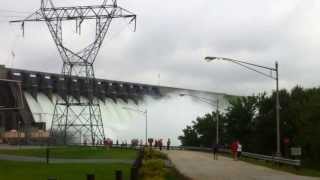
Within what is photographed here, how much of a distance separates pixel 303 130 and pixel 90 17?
3178 centimetres

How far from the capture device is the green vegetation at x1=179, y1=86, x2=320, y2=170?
87906 mm

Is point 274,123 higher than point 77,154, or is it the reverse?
point 274,123

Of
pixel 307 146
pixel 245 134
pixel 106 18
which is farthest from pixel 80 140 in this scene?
pixel 307 146

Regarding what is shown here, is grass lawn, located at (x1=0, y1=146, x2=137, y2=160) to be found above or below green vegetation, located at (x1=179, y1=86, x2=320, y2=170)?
below

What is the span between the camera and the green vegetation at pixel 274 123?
87.9 meters

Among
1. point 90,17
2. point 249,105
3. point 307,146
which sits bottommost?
point 307,146

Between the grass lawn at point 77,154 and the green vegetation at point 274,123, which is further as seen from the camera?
the green vegetation at point 274,123

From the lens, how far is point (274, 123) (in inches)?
3895

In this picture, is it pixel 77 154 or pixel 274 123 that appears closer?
pixel 77 154

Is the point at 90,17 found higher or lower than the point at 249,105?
higher

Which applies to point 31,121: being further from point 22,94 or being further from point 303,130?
point 303,130

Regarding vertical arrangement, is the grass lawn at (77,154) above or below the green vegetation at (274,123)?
below

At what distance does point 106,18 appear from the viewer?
296ft

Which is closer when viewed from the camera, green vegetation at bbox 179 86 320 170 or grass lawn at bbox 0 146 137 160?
grass lawn at bbox 0 146 137 160
